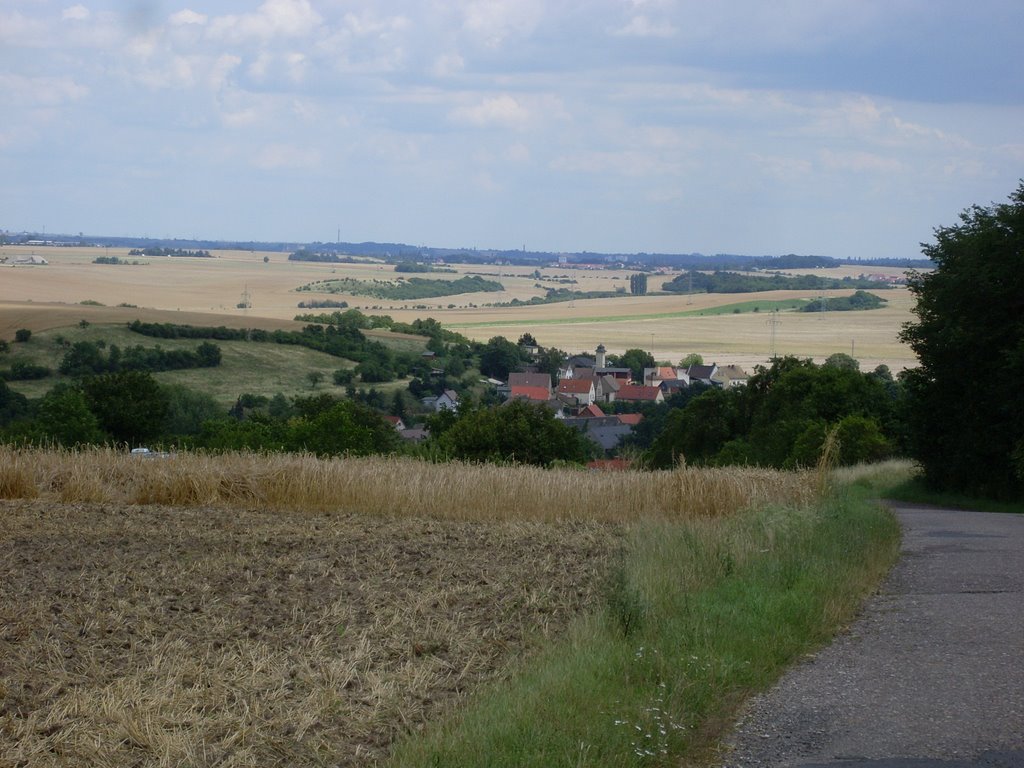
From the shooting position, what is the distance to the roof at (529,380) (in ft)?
307

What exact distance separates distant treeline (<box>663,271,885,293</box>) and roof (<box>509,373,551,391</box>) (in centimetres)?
6512

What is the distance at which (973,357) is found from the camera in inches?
1320

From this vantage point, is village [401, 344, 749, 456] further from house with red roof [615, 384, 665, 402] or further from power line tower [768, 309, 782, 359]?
power line tower [768, 309, 782, 359]

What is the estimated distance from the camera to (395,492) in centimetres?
1941

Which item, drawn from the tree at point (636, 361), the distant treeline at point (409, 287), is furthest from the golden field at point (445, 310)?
the tree at point (636, 361)

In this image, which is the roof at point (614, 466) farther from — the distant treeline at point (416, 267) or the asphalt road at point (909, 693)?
the distant treeline at point (416, 267)

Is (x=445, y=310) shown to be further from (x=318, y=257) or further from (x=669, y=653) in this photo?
(x=669, y=653)

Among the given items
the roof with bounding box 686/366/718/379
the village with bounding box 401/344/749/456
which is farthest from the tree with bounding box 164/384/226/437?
the roof with bounding box 686/366/718/379

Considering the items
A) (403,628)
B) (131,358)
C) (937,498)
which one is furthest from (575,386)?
(403,628)

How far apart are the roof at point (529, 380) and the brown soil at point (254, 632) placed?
256 feet

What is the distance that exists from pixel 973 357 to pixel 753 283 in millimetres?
131144

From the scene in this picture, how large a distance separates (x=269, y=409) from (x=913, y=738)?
6262 centimetres

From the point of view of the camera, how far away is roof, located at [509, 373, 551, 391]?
3681 inches

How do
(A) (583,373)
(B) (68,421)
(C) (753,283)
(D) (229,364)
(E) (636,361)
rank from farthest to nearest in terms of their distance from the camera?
(C) (753,283) → (E) (636,361) → (A) (583,373) → (D) (229,364) → (B) (68,421)
